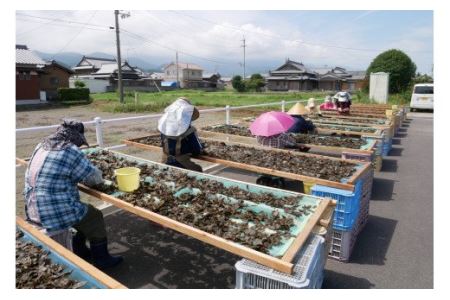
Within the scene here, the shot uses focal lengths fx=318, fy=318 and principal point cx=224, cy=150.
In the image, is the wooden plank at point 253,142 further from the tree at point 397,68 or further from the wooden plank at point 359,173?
the tree at point 397,68

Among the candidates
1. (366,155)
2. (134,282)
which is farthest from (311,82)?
(134,282)

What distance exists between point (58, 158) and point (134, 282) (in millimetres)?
1416

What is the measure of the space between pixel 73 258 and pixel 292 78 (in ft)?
183

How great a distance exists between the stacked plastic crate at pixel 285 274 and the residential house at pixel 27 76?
31.4 m

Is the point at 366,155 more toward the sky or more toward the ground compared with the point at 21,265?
more toward the sky

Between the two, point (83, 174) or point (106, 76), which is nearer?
point (83, 174)

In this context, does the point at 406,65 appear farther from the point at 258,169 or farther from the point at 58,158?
the point at 58,158

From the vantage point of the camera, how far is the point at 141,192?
330cm

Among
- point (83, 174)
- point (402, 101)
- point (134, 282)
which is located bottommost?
point (134, 282)

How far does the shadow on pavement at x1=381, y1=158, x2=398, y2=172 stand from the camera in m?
7.30

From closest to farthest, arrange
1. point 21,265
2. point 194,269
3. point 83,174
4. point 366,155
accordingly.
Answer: point 21,265 → point 83,174 → point 194,269 → point 366,155

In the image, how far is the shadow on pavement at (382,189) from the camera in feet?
18.2

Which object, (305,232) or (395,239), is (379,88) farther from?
(305,232)

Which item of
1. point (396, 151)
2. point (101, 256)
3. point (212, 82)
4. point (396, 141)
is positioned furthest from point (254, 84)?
point (101, 256)
